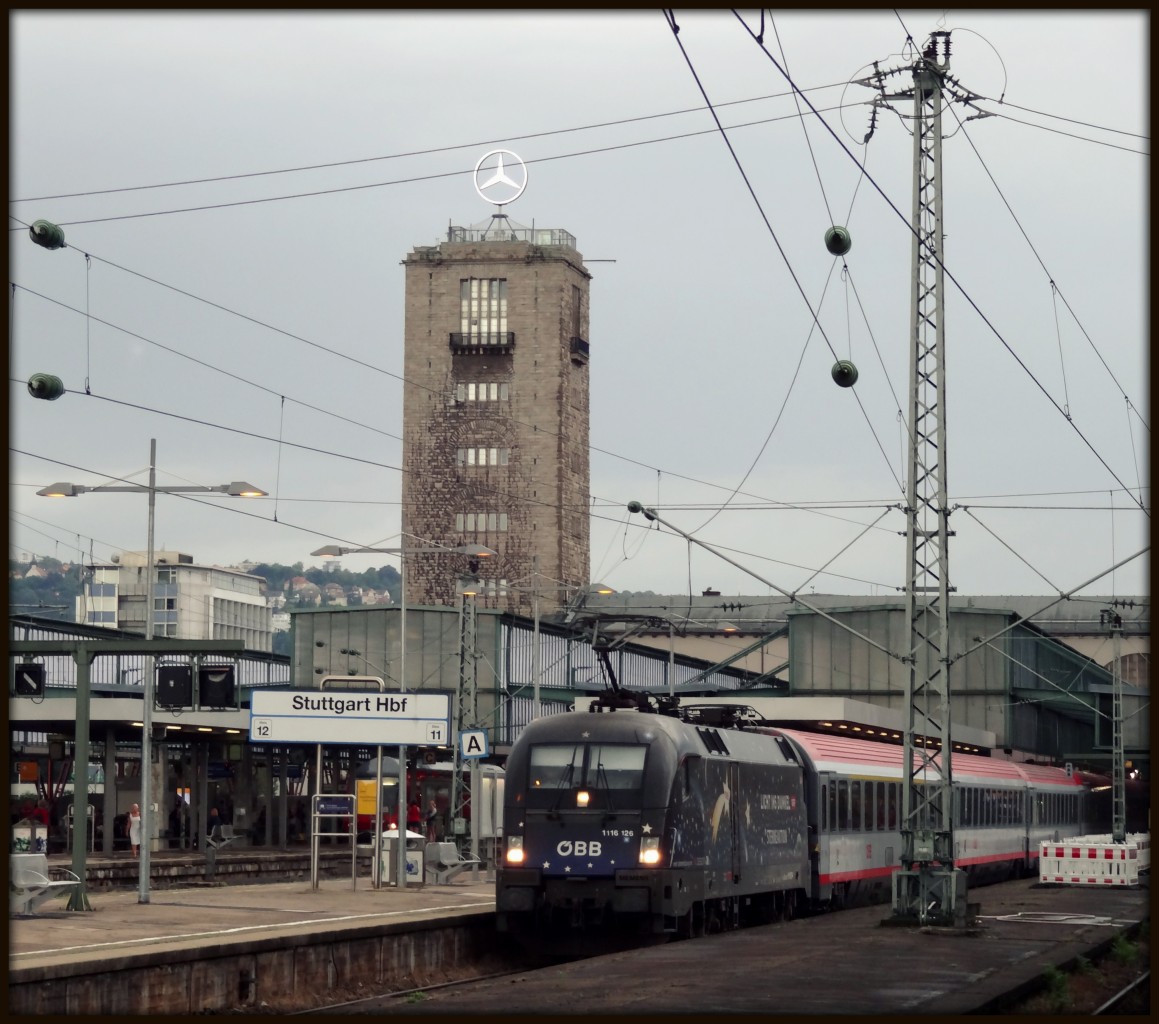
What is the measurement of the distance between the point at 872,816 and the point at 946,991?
63.1ft

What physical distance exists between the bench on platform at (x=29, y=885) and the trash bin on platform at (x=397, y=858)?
9122 millimetres

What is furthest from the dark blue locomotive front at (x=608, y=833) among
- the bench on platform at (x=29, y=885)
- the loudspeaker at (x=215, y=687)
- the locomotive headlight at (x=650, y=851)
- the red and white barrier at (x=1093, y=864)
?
the red and white barrier at (x=1093, y=864)

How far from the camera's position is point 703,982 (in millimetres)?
18672

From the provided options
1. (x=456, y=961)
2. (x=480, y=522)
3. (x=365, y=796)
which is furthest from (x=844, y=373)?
(x=480, y=522)

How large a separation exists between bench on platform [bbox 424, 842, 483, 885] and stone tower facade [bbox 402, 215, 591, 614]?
92133 millimetres

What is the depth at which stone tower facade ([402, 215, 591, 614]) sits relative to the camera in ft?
428

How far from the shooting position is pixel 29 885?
24922 millimetres

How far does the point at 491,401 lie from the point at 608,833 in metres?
107

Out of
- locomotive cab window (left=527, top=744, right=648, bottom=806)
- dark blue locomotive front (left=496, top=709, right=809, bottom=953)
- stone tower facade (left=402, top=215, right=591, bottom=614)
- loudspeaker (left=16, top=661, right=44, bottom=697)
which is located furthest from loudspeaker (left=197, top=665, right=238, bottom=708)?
stone tower facade (left=402, top=215, right=591, bottom=614)

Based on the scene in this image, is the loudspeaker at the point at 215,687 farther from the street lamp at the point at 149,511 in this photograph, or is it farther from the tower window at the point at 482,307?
the tower window at the point at 482,307

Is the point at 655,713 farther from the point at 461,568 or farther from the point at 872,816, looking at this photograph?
the point at 461,568

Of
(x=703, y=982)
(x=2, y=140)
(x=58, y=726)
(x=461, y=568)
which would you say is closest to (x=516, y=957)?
(x=703, y=982)

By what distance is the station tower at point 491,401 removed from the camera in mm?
130500

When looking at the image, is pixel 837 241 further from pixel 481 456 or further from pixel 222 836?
pixel 481 456
